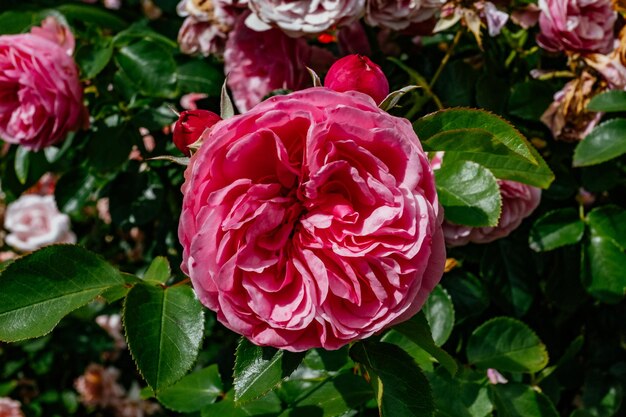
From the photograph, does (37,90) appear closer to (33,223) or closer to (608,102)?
(608,102)

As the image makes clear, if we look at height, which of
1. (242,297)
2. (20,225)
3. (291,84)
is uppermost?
(242,297)

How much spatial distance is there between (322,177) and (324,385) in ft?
1.19

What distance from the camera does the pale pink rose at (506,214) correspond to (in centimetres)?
99

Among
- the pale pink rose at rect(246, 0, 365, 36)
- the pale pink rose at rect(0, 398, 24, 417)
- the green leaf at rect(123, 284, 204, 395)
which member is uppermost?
the pale pink rose at rect(246, 0, 365, 36)

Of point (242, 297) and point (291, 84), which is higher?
point (242, 297)

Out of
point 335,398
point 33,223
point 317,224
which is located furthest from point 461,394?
point 33,223

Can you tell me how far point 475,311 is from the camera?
3.72 feet

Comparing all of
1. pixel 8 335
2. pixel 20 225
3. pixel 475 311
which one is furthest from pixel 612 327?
pixel 20 225

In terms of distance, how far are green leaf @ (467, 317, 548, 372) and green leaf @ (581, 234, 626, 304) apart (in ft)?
0.57

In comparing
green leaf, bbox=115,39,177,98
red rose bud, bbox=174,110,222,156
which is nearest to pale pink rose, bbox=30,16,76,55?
green leaf, bbox=115,39,177,98

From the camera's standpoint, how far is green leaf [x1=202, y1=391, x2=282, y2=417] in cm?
90

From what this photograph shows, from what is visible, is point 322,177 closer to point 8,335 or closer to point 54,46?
point 8,335

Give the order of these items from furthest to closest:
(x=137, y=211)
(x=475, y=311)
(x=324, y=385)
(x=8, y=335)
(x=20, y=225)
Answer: (x=20, y=225) < (x=137, y=211) < (x=475, y=311) < (x=324, y=385) < (x=8, y=335)

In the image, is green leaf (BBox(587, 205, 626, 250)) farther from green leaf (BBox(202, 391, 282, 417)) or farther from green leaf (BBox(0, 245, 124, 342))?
green leaf (BBox(0, 245, 124, 342))
